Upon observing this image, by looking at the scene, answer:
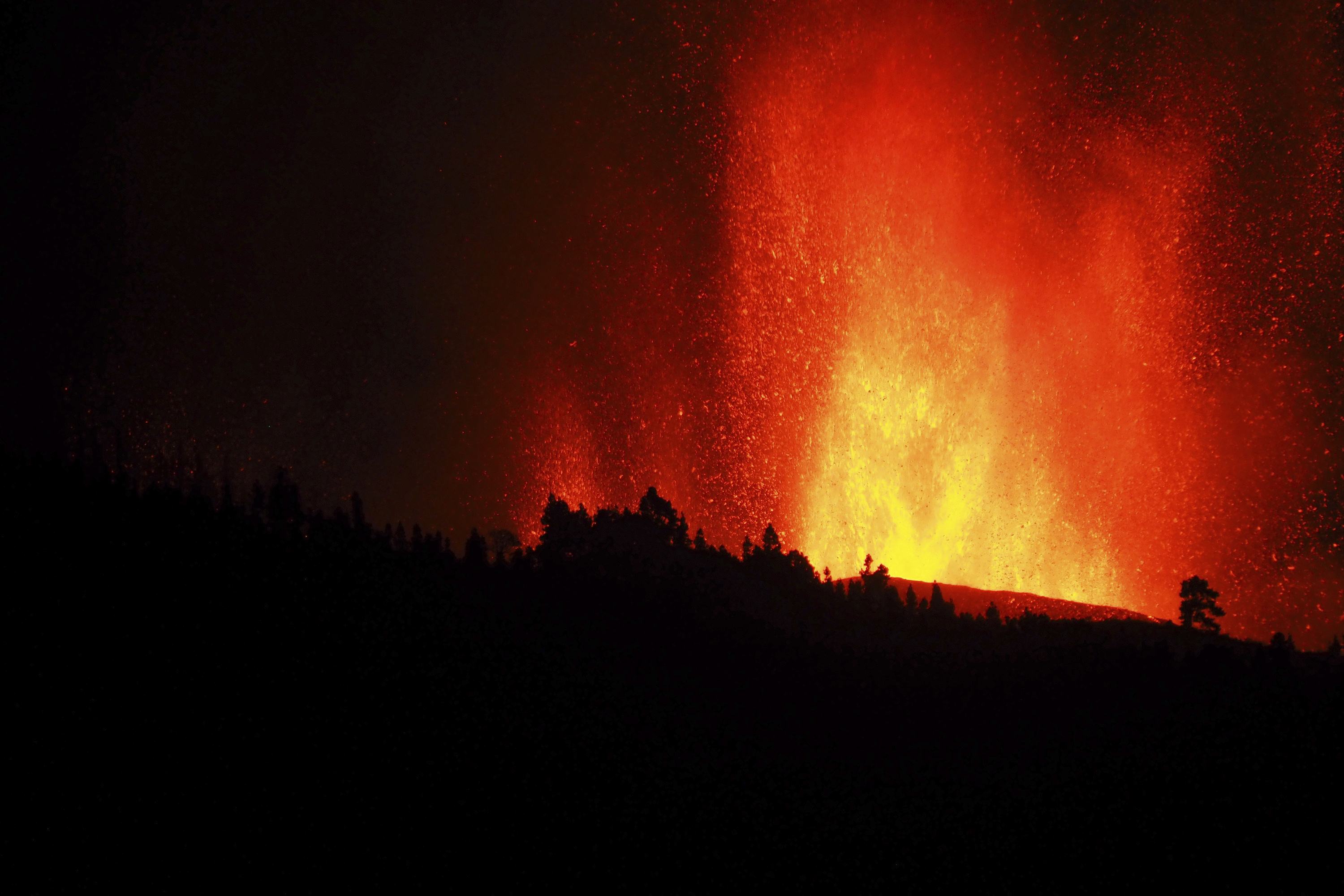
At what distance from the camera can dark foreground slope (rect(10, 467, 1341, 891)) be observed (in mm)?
94438

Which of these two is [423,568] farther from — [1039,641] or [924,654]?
[1039,641]

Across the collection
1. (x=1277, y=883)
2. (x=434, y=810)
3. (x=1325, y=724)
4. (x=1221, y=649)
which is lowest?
(x=1277, y=883)

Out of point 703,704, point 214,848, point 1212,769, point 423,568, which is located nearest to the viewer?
point 214,848

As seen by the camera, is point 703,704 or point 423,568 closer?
point 703,704

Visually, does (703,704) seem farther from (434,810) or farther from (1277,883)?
(1277,883)

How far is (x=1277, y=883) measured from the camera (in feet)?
329

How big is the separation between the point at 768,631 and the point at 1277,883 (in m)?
71.9

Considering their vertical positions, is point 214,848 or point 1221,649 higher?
point 1221,649

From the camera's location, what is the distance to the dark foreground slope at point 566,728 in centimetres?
9444

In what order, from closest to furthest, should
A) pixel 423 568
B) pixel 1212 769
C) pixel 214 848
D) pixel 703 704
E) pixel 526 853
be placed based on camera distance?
pixel 214 848, pixel 526 853, pixel 1212 769, pixel 703 704, pixel 423 568

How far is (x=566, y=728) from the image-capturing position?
402 feet

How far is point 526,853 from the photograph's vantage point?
317 ft

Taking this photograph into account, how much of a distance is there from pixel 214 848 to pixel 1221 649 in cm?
12263

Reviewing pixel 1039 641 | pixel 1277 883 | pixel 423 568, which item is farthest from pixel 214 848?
pixel 1039 641
